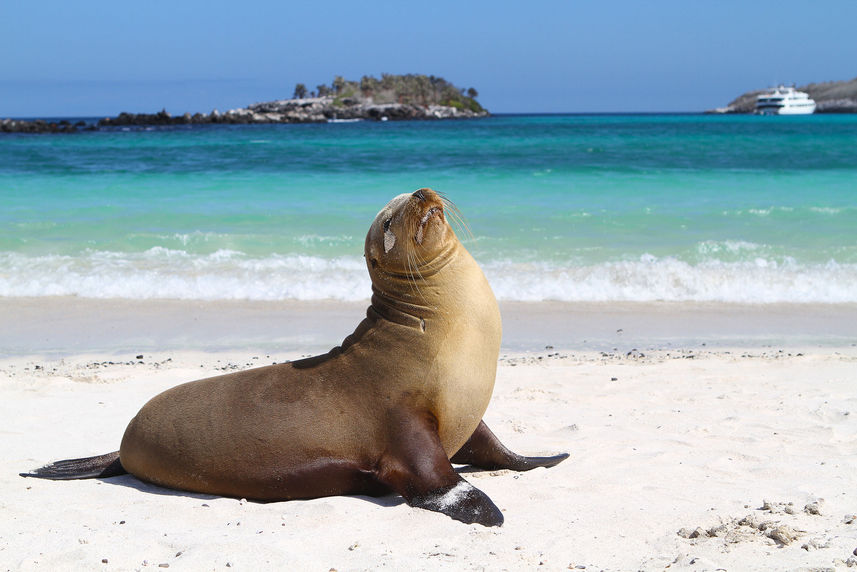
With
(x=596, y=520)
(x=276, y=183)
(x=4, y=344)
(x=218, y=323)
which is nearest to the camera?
(x=596, y=520)

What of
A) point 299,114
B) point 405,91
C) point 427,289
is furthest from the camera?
point 405,91

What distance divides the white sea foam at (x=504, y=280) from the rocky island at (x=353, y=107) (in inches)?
2369

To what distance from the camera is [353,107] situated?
9212cm

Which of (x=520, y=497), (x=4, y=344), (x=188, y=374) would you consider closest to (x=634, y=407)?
(x=520, y=497)

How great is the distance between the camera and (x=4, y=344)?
25.5 ft

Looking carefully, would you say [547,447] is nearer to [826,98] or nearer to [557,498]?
[557,498]

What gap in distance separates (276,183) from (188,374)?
15608 mm

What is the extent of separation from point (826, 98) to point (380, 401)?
5934 inches

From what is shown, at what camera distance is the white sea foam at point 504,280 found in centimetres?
963

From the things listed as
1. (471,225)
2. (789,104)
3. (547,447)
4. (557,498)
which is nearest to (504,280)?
(471,225)

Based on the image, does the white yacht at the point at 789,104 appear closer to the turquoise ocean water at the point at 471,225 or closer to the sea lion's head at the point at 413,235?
the turquoise ocean water at the point at 471,225

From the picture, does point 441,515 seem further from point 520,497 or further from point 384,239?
point 384,239

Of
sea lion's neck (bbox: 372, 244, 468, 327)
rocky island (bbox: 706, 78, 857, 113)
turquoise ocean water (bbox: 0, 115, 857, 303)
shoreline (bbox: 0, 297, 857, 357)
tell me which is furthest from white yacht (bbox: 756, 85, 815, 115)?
sea lion's neck (bbox: 372, 244, 468, 327)

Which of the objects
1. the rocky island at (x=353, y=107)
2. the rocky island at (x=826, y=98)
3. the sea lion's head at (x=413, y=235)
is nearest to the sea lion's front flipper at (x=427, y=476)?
the sea lion's head at (x=413, y=235)
